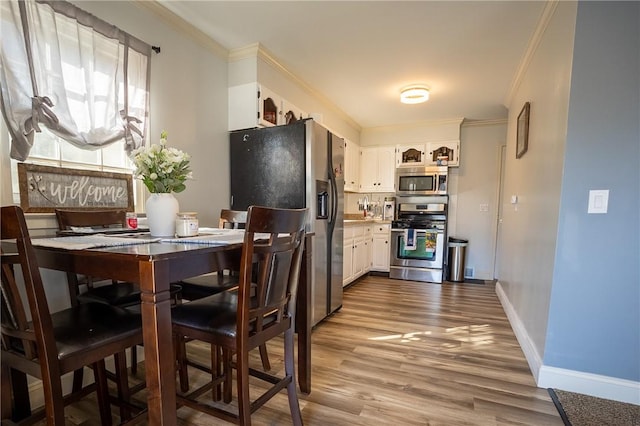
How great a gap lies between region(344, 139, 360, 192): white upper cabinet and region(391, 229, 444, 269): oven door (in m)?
1.03

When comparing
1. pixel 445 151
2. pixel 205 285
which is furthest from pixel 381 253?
pixel 205 285

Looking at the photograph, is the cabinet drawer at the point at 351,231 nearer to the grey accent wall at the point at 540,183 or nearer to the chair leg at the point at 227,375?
the grey accent wall at the point at 540,183

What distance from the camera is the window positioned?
4.86 ft

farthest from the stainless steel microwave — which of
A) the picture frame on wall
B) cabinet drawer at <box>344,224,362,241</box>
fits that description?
the picture frame on wall

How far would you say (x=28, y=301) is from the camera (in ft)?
3.00

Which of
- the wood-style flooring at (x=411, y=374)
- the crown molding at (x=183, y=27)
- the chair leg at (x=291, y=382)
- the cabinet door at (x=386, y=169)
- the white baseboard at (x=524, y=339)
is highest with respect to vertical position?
the crown molding at (x=183, y=27)

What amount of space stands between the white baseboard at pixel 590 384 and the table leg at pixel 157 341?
2077 millimetres

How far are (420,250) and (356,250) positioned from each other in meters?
1.14

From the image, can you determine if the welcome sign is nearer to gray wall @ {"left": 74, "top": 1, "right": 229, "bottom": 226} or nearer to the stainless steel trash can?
gray wall @ {"left": 74, "top": 1, "right": 229, "bottom": 226}

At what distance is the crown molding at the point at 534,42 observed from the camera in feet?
6.77

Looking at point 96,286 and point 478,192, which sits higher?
point 478,192

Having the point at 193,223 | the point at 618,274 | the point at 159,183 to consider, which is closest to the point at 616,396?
the point at 618,274

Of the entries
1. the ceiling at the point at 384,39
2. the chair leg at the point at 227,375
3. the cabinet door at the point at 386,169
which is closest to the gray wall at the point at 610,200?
the ceiling at the point at 384,39

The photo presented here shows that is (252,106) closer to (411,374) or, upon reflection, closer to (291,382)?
(291,382)
